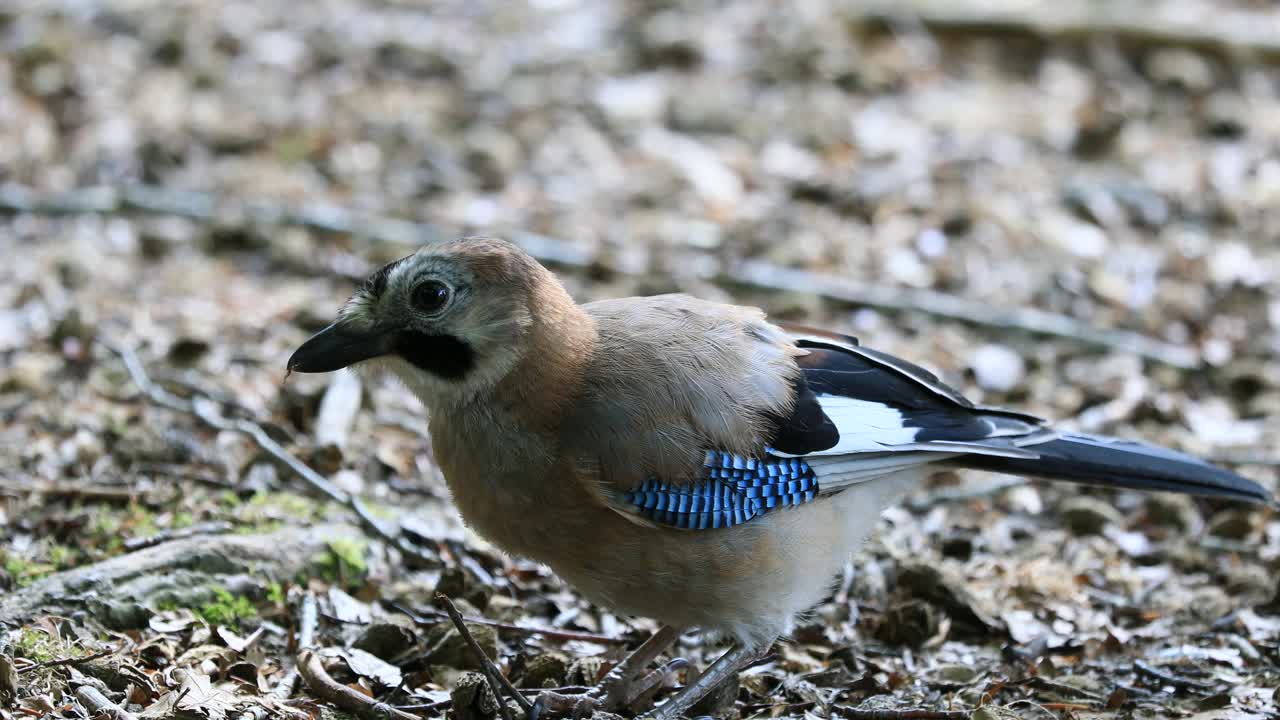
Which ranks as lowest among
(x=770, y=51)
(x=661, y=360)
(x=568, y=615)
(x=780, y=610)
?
(x=568, y=615)

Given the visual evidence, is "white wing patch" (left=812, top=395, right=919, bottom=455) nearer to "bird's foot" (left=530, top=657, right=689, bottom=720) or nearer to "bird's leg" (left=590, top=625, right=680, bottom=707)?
"bird's leg" (left=590, top=625, right=680, bottom=707)

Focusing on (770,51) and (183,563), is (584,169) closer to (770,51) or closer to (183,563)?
(770,51)

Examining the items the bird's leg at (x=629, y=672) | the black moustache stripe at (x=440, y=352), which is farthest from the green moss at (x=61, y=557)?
the bird's leg at (x=629, y=672)

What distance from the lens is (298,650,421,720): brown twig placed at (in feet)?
12.5

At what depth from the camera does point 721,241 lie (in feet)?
23.9

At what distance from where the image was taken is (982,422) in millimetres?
4309

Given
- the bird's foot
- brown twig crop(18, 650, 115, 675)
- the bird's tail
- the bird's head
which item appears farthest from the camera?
the bird's tail

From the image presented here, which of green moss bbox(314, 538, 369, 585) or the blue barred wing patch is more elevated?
the blue barred wing patch

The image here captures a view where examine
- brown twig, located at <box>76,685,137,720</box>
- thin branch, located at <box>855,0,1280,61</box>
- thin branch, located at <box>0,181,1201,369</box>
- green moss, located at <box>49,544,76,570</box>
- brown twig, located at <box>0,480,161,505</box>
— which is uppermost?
thin branch, located at <box>855,0,1280,61</box>

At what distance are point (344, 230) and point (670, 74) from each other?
3.08 metres

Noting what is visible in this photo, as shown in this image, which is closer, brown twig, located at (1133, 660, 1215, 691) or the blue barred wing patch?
the blue barred wing patch

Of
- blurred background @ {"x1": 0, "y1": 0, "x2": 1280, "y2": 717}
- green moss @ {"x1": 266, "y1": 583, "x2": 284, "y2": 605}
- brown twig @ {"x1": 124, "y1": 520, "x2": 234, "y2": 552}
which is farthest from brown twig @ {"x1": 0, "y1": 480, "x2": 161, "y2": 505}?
green moss @ {"x1": 266, "y1": 583, "x2": 284, "y2": 605}

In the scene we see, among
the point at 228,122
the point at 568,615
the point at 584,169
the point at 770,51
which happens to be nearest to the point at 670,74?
the point at 770,51

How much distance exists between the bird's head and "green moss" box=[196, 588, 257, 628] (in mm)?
777
